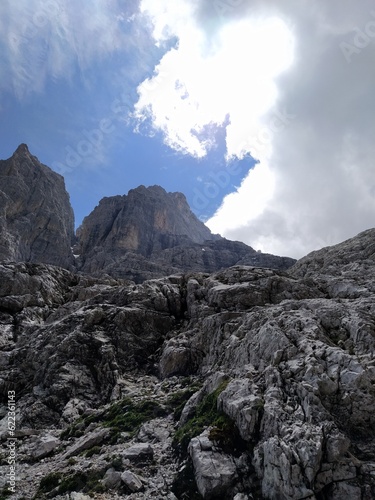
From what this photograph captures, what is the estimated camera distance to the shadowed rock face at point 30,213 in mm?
144350

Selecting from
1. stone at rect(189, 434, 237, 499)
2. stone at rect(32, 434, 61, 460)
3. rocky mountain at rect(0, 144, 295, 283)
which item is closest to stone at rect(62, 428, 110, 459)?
stone at rect(32, 434, 61, 460)

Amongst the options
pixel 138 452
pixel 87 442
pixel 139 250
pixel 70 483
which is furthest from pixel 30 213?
pixel 70 483

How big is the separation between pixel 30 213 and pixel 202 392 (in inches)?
6023

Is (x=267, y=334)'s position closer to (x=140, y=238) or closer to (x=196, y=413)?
(x=196, y=413)

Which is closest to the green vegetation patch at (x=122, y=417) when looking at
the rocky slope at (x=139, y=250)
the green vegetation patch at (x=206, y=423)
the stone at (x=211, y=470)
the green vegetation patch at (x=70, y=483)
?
the green vegetation patch at (x=206, y=423)

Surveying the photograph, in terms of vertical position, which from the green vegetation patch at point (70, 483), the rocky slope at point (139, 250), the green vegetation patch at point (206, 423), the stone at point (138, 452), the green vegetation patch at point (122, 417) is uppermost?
the rocky slope at point (139, 250)

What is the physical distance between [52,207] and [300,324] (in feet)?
537

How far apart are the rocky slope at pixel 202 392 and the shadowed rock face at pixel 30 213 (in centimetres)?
9521

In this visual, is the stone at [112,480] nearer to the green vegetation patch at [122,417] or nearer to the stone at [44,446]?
the green vegetation patch at [122,417]

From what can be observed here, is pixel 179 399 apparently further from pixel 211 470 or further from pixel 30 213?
pixel 30 213

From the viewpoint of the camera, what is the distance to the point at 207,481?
59.7 ft

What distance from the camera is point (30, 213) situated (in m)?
159

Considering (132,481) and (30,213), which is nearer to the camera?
(132,481)

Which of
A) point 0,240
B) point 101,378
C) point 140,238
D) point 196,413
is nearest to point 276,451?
point 196,413
